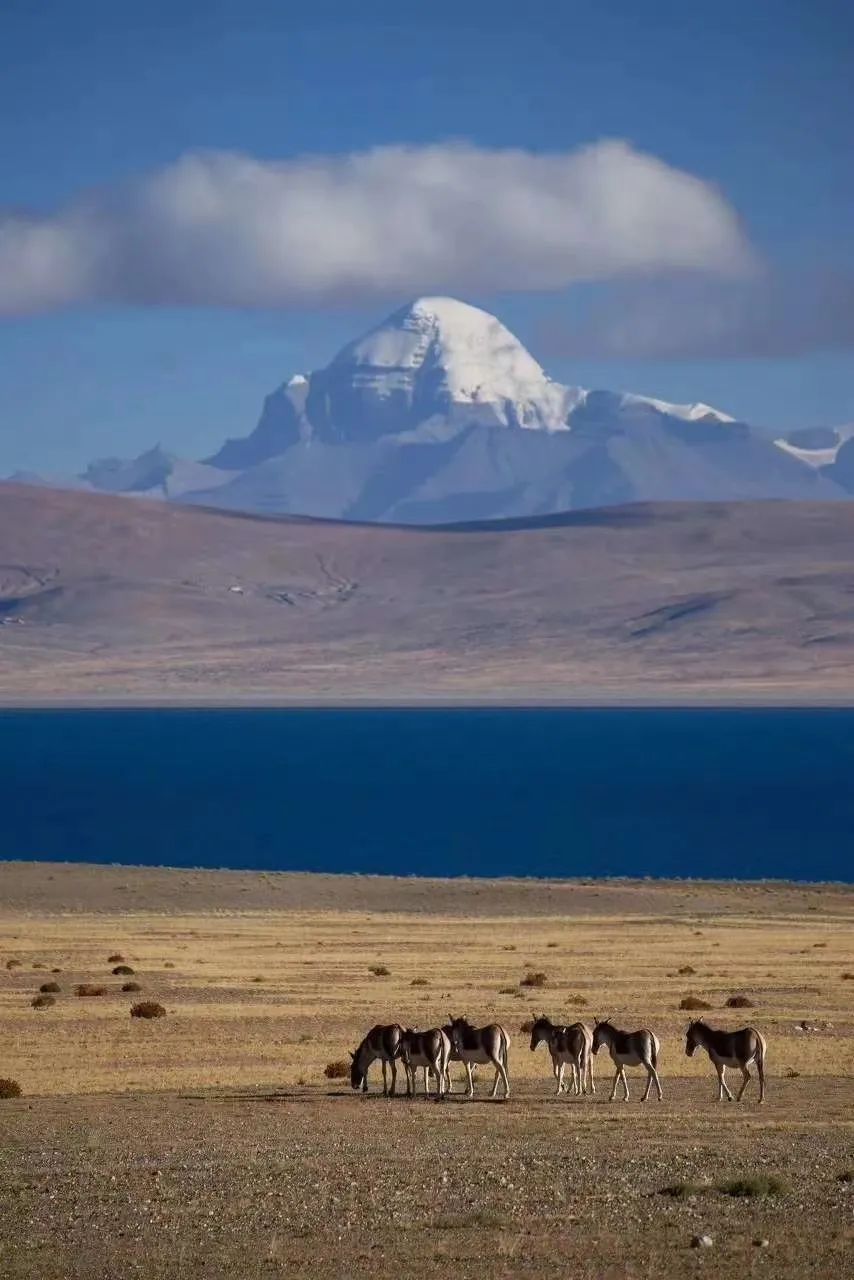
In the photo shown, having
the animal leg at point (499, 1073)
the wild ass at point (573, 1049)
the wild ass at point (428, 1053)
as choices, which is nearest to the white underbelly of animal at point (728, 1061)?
the wild ass at point (573, 1049)

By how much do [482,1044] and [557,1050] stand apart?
1.18 meters

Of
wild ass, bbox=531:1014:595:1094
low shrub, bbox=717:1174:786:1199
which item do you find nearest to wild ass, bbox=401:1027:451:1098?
wild ass, bbox=531:1014:595:1094

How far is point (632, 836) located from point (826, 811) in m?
19.5

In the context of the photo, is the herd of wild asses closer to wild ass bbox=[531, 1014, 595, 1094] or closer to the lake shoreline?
wild ass bbox=[531, 1014, 595, 1094]

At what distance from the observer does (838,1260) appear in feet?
41.0

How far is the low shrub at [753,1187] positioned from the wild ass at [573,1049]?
17.4 ft

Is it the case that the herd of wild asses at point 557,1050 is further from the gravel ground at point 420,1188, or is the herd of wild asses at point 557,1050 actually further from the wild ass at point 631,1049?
the gravel ground at point 420,1188

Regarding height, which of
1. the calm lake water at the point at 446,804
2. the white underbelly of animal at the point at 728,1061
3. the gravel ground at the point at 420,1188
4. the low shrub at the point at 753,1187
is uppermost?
the calm lake water at the point at 446,804

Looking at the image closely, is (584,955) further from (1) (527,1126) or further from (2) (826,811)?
(2) (826,811)

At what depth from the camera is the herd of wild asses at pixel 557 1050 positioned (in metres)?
19.6

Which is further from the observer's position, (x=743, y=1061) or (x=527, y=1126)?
(x=743, y=1061)

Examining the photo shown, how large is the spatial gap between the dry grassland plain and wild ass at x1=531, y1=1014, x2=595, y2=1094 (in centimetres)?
41

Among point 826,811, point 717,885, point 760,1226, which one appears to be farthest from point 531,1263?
point 826,811

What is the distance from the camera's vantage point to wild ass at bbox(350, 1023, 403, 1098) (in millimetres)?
20547
